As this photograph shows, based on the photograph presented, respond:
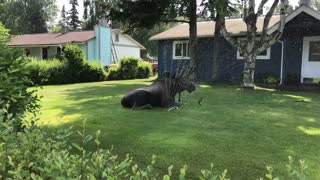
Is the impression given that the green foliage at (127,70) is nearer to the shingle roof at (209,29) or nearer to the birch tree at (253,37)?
the shingle roof at (209,29)

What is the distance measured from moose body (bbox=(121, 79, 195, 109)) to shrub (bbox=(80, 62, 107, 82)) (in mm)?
15348

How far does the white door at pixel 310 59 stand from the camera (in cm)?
1834

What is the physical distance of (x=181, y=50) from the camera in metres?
23.6

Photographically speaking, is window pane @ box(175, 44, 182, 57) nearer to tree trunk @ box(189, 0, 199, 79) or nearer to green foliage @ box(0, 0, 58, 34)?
tree trunk @ box(189, 0, 199, 79)

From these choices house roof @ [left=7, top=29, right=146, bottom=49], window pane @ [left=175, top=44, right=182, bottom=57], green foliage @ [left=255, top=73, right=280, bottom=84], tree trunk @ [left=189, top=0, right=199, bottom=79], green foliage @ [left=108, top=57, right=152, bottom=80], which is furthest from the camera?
house roof @ [left=7, top=29, right=146, bottom=49]

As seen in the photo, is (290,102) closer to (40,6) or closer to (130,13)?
(130,13)

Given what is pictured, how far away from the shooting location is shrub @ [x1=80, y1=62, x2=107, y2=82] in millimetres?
24844

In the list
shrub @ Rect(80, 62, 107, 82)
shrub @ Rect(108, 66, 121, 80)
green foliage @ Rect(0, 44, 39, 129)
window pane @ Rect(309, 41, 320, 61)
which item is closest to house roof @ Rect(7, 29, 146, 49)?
shrub @ Rect(108, 66, 121, 80)

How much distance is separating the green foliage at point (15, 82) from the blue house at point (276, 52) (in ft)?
47.3

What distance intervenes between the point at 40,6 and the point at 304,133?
65.8 m

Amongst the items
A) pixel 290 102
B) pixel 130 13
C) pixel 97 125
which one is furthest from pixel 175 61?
pixel 97 125

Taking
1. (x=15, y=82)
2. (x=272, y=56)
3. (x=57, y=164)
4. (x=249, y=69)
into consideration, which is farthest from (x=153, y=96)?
(x=272, y=56)

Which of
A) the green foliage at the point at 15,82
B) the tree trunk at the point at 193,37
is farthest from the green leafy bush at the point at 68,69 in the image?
the green foliage at the point at 15,82

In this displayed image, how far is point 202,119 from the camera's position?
8.45 metres
